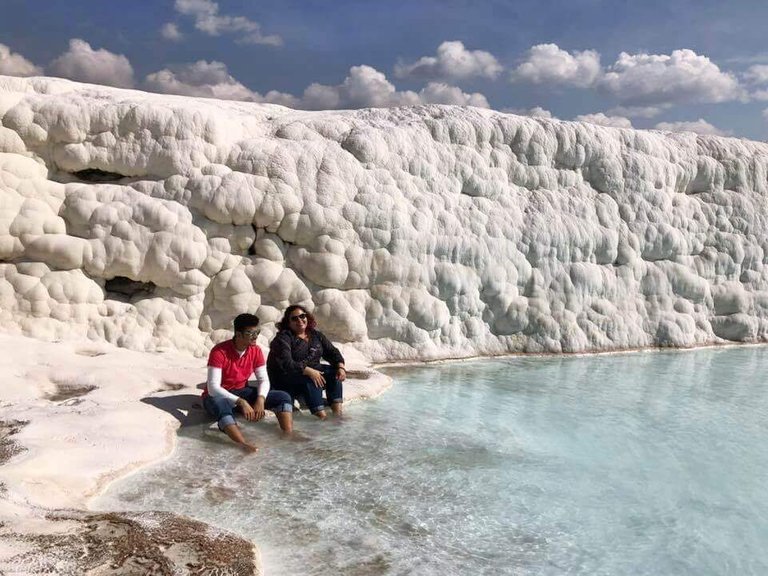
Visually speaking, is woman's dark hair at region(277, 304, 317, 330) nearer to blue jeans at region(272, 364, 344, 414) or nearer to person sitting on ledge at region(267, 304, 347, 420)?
person sitting on ledge at region(267, 304, 347, 420)

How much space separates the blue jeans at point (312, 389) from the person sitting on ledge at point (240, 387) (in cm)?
36

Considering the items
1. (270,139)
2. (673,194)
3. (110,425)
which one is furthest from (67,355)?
(673,194)

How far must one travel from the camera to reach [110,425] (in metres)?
4.62

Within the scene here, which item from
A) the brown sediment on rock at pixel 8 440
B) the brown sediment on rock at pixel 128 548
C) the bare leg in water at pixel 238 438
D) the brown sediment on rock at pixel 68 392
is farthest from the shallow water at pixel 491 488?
the brown sediment on rock at pixel 68 392

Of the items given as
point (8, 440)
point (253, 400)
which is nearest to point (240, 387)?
point (253, 400)

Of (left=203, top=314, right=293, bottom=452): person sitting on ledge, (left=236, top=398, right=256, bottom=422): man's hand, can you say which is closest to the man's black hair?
(left=203, top=314, right=293, bottom=452): person sitting on ledge

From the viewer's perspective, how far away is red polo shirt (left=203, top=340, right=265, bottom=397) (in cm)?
503

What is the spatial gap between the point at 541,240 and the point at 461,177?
137cm

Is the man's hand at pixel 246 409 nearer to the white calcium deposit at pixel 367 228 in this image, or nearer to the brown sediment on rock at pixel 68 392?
the brown sediment on rock at pixel 68 392

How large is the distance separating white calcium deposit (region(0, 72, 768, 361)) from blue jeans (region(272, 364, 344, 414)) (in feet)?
6.86

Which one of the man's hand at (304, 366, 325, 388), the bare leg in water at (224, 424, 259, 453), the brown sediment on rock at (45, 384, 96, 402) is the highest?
the man's hand at (304, 366, 325, 388)

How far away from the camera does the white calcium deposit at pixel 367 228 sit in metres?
7.36

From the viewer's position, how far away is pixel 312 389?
5555mm

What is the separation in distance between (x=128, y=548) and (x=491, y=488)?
2.09 meters
